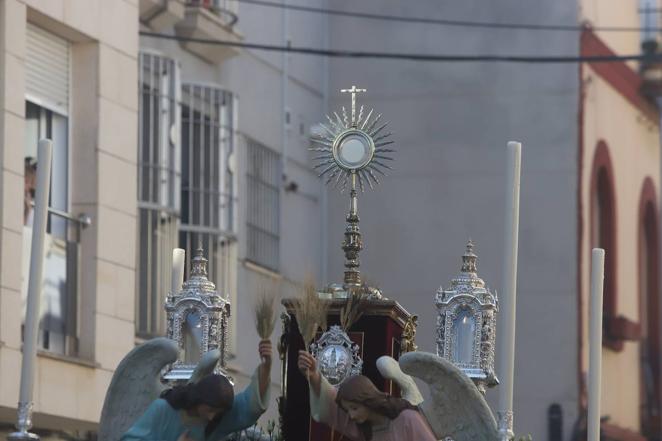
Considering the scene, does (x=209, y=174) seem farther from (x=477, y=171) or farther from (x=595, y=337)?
(x=595, y=337)

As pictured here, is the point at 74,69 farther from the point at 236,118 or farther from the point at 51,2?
the point at 236,118

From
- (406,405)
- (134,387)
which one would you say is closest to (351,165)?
(134,387)

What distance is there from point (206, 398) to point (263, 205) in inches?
725

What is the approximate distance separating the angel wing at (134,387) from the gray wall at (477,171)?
1916cm

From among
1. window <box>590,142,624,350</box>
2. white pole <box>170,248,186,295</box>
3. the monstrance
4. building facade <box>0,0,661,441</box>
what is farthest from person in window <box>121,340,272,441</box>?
window <box>590,142,624,350</box>

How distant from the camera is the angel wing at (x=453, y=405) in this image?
12.2 metres

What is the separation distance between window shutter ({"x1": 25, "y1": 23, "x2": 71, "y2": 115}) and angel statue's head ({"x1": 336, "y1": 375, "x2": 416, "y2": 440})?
11.6m

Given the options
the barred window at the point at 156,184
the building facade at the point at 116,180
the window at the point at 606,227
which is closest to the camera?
the building facade at the point at 116,180

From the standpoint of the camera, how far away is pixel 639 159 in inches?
1428

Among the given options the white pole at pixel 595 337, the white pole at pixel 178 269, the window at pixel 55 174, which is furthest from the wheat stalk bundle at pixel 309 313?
the window at pixel 55 174

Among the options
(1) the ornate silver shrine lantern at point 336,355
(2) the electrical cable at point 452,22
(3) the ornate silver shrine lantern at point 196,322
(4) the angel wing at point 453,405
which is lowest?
(4) the angel wing at point 453,405

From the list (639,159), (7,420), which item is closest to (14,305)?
(7,420)

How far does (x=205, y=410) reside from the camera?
38.4ft

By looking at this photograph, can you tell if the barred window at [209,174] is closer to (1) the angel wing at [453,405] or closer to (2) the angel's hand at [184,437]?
(1) the angel wing at [453,405]
